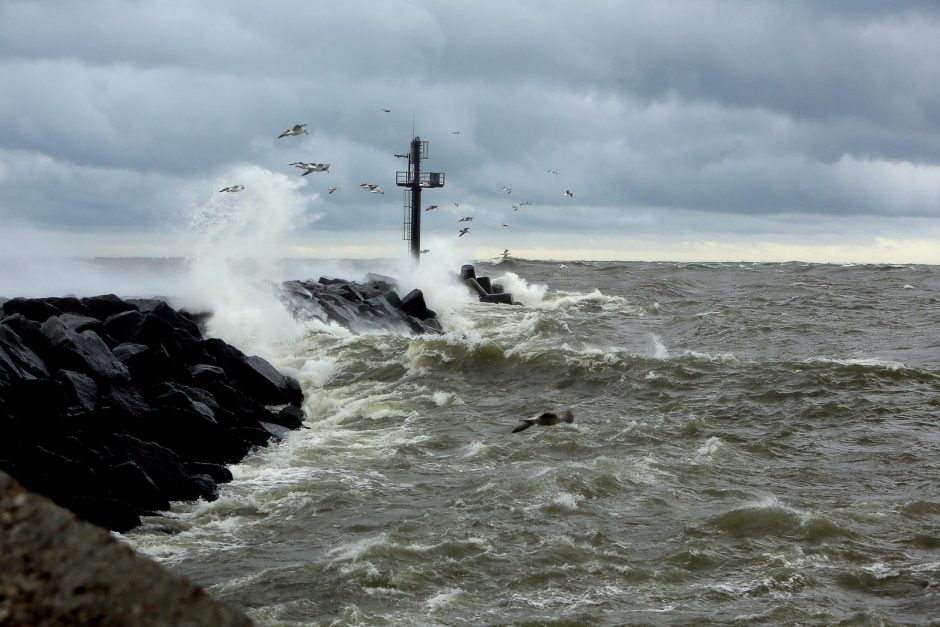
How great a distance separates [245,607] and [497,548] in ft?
7.67

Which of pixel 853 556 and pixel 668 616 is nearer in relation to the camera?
pixel 668 616

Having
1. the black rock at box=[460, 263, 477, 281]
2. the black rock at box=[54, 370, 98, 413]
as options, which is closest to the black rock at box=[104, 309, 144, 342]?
the black rock at box=[54, 370, 98, 413]

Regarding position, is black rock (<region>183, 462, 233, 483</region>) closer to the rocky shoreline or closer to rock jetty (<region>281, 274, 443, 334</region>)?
the rocky shoreline

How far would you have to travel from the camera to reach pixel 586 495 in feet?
32.9

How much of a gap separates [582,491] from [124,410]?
524cm

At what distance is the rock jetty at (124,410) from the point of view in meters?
8.62

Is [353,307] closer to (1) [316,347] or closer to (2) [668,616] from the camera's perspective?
(1) [316,347]

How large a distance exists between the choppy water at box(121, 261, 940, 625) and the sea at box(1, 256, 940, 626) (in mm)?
32

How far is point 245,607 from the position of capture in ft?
23.3

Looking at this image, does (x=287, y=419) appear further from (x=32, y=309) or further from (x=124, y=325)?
(x=32, y=309)

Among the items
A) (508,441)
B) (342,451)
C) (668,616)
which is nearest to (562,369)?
(508,441)

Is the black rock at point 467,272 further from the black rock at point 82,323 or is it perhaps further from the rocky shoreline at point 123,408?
the black rock at point 82,323

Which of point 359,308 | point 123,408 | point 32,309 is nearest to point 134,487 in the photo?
point 123,408

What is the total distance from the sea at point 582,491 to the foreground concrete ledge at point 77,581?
518 cm
